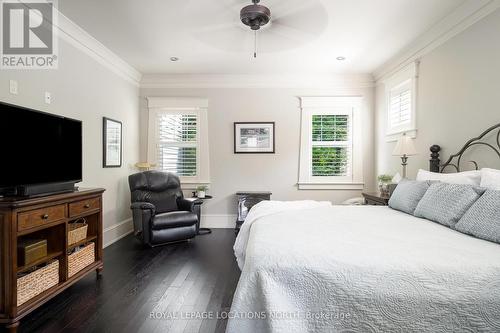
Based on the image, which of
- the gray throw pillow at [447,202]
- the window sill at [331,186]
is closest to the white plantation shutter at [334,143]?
the window sill at [331,186]

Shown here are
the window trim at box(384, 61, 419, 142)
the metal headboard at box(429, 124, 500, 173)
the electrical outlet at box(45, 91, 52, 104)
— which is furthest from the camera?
the window trim at box(384, 61, 419, 142)

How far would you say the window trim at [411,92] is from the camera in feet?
11.9

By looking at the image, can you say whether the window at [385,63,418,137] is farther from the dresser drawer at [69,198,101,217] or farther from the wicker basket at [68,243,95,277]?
the wicker basket at [68,243,95,277]

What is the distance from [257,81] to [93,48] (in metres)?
2.50

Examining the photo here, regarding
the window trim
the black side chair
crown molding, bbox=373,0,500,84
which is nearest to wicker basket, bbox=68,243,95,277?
the black side chair

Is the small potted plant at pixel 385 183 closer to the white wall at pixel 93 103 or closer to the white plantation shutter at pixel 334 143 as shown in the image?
the white plantation shutter at pixel 334 143

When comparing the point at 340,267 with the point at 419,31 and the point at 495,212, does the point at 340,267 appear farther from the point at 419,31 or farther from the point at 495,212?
the point at 419,31

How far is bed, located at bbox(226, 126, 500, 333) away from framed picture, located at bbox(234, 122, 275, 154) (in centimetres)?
349

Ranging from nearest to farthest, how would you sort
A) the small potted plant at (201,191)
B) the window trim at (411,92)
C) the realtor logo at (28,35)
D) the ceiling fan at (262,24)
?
the realtor logo at (28,35) < the ceiling fan at (262,24) < the window trim at (411,92) < the small potted plant at (201,191)

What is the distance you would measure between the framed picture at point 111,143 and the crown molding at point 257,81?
1.19m

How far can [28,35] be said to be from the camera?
276 centimetres

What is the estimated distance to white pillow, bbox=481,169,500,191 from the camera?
78.5 inches

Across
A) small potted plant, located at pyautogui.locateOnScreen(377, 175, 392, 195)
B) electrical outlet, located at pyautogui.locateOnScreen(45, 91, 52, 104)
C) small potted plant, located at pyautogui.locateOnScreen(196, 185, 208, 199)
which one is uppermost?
electrical outlet, located at pyautogui.locateOnScreen(45, 91, 52, 104)

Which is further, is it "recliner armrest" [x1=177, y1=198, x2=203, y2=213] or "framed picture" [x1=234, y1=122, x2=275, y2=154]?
"framed picture" [x1=234, y1=122, x2=275, y2=154]
